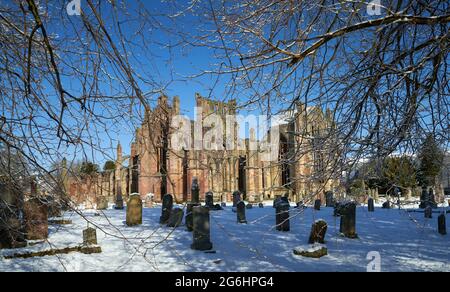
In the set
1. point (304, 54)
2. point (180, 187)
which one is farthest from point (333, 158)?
point (180, 187)

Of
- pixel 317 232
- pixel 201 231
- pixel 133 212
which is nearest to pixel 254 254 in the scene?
pixel 201 231

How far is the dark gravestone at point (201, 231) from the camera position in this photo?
9.52m

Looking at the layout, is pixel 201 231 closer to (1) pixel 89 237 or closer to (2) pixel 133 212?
(1) pixel 89 237

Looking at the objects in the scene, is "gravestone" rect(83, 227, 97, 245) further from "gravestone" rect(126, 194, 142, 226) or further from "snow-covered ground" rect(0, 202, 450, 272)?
"gravestone" rect(126, 194, 142, 226)

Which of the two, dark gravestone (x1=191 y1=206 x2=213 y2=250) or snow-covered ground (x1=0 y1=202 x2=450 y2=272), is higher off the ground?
dark gravestone (x1=191 y1=206 x2=213 y2=250)

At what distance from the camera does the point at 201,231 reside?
9695mm

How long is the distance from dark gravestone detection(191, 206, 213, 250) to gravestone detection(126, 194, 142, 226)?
4.89 m

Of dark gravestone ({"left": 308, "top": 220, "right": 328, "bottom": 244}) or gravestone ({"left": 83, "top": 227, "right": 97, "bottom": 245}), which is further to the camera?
dark gravestone ({"left": 308, "top": 220, "right": 328, "bottom": 244})

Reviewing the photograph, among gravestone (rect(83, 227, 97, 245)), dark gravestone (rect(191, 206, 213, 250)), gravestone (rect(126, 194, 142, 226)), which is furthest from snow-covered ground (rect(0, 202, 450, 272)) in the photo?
gravestone (rect(126, 194, 142, 226))

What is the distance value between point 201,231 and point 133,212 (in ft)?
17.8

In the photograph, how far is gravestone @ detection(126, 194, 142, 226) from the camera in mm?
14141

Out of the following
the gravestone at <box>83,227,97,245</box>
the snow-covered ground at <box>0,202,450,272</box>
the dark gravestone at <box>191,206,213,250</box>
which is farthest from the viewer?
the dark gravestone at <box>191,206,213,250</box>

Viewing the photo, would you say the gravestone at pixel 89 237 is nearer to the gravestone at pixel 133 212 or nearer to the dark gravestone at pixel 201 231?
the dark gravestone at pixel 201 231

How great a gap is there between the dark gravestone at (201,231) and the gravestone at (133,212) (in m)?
4.89
